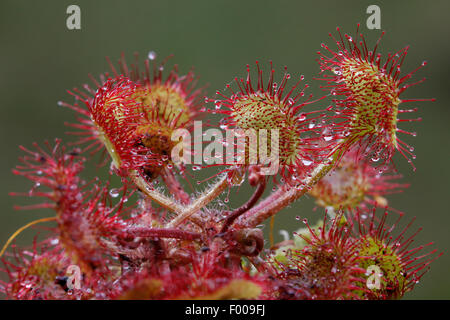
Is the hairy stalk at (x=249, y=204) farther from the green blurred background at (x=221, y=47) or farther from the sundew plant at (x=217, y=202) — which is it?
the green blurred background at (x=221, y=47)

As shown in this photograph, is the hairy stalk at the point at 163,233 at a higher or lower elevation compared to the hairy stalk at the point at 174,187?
lower

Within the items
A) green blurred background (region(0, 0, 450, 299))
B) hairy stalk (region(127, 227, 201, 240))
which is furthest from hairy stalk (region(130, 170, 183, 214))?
green blurred background (region(0, 0, 450, 299))

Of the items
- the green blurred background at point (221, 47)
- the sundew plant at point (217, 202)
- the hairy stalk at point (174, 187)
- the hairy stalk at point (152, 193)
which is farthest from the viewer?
the green blurred background at point (221, 47)

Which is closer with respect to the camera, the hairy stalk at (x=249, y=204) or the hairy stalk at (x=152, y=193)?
the hairy stalk at (x=249, y=204)

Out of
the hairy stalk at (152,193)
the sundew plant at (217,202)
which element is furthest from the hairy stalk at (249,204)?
the hairy stalk at (152,193)

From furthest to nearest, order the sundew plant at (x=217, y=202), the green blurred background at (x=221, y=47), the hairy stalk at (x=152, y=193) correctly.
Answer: the green blurred background at (x=221, y=47) → the hairy stalk at (x=152, y=193) → the sundew plant at (x=217, y=202)

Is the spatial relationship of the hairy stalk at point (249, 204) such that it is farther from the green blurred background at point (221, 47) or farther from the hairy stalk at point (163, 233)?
the green blurred background at point (221, 47)

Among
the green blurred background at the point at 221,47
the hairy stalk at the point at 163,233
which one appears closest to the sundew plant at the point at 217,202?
the hairy stalk at the point at 163,233

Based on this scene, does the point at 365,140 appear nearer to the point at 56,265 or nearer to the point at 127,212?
the point at 127,212
